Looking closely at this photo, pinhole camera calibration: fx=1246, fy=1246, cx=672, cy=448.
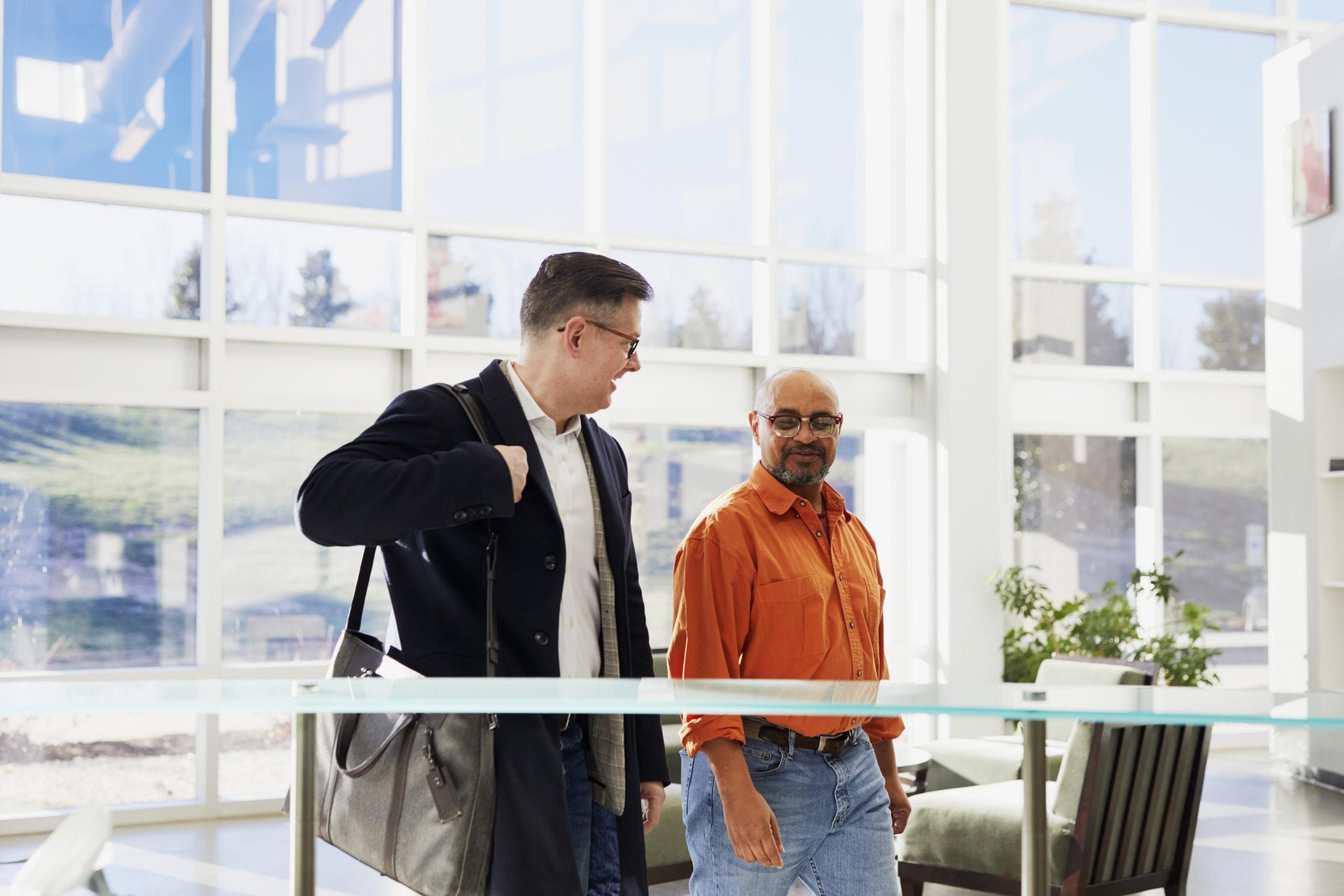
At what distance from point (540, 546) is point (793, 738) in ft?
2.18

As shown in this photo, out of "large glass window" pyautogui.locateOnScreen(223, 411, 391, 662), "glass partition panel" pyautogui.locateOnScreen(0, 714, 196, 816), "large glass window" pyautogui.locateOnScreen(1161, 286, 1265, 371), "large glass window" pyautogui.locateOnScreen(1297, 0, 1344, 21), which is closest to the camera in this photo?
"glass partition panel" pyautogui.locateOnScreen(0, 714, 196, 816)

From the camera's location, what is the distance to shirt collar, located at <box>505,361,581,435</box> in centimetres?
181

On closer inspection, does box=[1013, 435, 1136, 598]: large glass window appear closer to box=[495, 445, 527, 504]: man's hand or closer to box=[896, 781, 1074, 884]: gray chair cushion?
box=[896, 781, 1074, 884]: gray chair cushion

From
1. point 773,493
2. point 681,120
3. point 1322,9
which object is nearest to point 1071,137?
point 1322,9

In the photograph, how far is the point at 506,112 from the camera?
24.1 ft

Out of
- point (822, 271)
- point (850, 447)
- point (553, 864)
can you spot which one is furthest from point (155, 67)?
point (553, 864)

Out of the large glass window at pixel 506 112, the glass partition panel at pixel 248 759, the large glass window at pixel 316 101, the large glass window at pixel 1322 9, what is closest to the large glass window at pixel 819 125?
the large glass window at pixel 506 112

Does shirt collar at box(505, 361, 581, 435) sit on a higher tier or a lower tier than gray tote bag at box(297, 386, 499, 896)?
higher

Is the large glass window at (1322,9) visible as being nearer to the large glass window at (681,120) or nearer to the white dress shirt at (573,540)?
the large glass window at (681,120)

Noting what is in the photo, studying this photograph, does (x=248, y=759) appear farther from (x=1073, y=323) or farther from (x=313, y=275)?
(x=1073, y=323)

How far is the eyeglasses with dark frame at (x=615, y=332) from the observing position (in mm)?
1811

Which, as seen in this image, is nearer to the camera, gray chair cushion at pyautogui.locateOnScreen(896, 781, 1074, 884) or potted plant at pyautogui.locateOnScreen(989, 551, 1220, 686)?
gray chair cushion at pyautogui.locateOnScreen(896, 781, 1074, 884)

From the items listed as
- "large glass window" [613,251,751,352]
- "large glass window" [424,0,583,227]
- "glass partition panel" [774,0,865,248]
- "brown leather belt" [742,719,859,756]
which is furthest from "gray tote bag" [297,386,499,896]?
"glass partition panel" [774,0,865,248]

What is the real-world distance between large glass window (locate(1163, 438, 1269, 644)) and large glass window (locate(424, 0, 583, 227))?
4484 millimetres
